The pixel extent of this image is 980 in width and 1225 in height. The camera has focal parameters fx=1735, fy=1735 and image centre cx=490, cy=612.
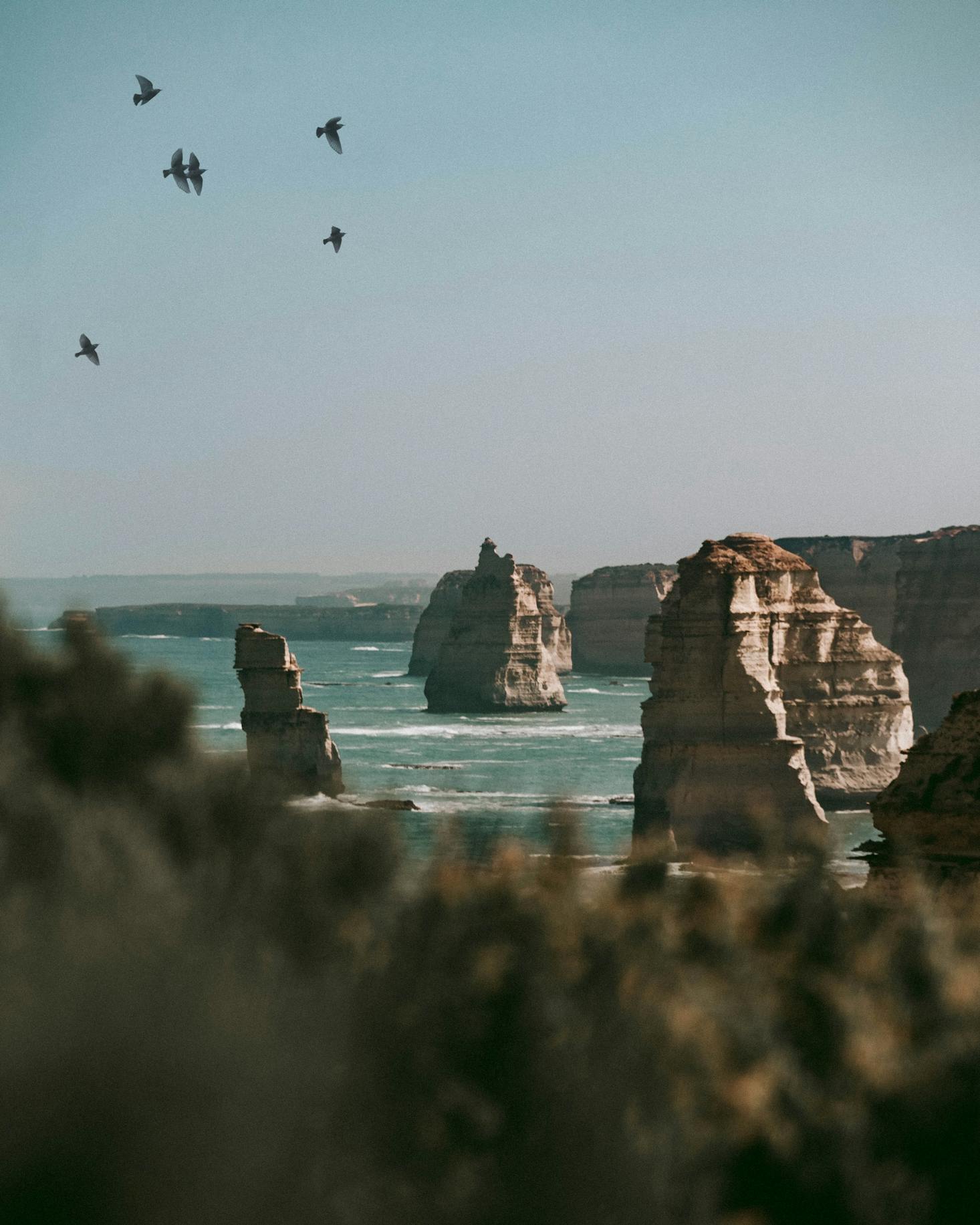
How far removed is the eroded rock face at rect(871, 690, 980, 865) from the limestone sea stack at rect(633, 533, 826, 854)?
21740 mm

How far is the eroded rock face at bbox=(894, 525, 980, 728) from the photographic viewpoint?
90.2 metres

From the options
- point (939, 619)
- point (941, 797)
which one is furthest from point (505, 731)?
point (941, 797)

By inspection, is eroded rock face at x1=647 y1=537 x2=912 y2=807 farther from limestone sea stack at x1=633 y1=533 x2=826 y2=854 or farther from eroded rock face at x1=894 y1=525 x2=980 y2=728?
eroded rock face at x1=894 y1=525 x2=980 y2=728

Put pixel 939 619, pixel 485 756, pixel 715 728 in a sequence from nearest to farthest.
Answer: pixel 715 728 < pixel 485 756 < pixel 939 619

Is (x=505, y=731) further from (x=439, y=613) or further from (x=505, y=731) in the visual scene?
(x=439, y=613)

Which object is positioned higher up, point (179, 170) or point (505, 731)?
point (179, 170)

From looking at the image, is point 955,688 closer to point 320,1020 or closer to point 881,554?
point 881,554

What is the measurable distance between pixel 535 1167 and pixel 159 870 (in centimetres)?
414

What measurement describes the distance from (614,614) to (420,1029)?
17231 cm

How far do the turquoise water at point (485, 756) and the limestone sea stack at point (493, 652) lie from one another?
5.37ft

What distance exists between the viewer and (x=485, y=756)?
92438mm

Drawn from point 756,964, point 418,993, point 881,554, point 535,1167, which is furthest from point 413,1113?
point 881,554

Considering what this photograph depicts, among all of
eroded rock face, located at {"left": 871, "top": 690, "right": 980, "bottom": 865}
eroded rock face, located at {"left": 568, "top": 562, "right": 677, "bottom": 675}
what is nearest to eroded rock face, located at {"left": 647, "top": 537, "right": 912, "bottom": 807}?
eroded rock face, located at {"left": 871, "top": 690, "right": 980, "bottom": 865}

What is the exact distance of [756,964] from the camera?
48.7 ft
